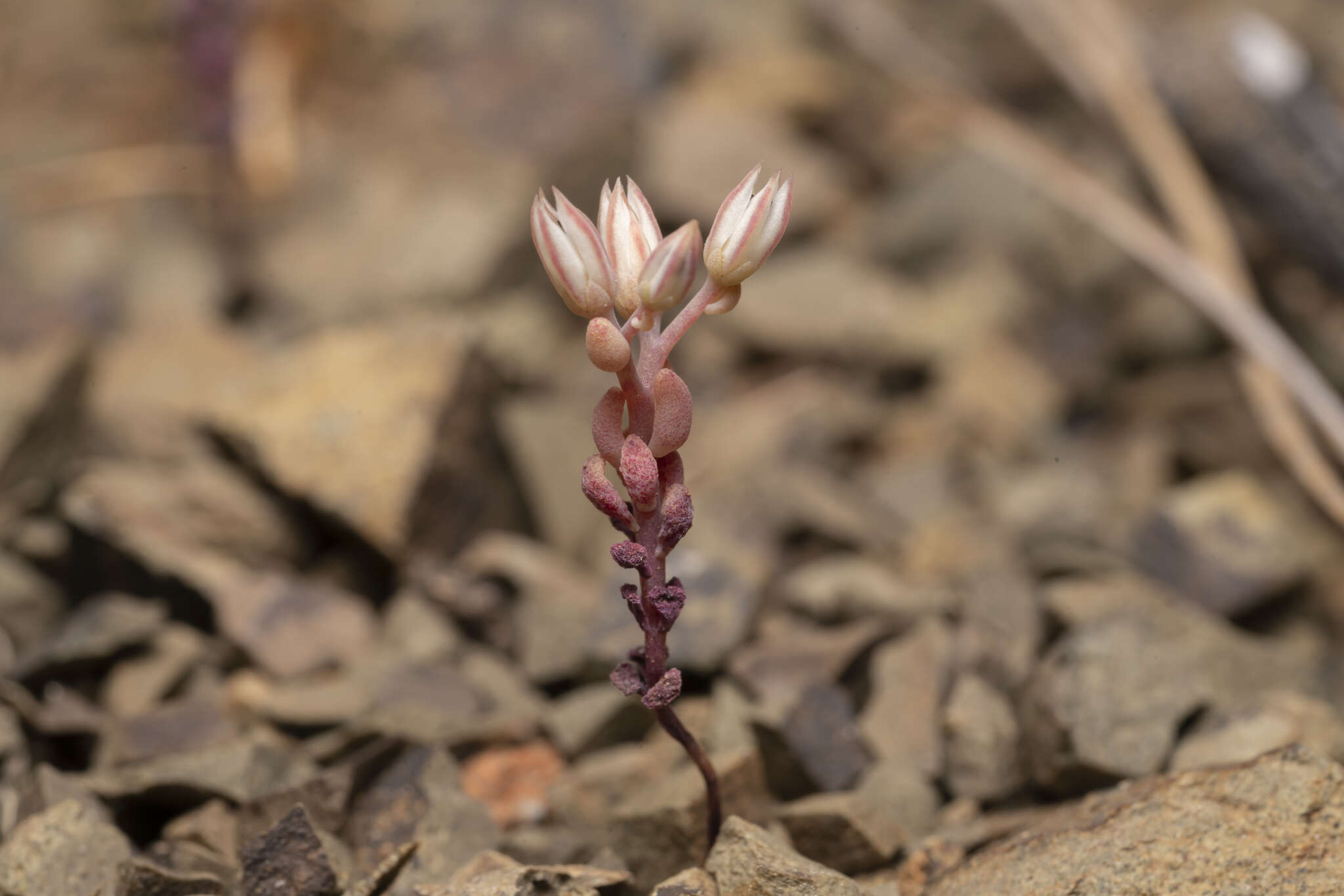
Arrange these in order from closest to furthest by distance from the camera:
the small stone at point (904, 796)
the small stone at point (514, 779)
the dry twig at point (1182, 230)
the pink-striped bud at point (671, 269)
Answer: the pink-striped bud at point (671, 269), the small stone at point (904, 796), the small stone at point (514, 779), the dry twig at point (1182, 230)

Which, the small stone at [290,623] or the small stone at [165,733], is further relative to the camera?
the small stone at [290,623]

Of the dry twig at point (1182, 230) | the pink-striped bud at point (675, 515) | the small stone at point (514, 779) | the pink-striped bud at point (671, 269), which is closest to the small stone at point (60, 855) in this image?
the small stone at point (514, 779)

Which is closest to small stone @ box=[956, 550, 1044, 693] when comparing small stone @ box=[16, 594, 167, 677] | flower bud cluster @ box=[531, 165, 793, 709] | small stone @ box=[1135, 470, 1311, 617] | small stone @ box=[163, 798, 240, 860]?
small stone @ box=[1135, 470, 1311, 617]

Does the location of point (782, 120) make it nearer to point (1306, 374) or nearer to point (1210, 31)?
point (1210, 31)

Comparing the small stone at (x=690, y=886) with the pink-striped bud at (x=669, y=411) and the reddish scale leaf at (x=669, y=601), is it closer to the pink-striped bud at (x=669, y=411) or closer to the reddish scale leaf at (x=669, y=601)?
the reddish scale leaf at (x=669, y=601)

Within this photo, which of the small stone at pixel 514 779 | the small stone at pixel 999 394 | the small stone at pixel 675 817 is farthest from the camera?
the small stone at pixel 999 394

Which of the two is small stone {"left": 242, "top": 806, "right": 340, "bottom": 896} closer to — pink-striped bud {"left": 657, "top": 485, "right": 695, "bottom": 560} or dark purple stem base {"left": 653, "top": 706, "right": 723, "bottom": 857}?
dark purple stem base {"left": 653, "top": 706, "right": 723, "bottom": 857}

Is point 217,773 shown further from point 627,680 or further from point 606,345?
point 606,345

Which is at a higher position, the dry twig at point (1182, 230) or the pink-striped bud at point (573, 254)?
the dry twig at point (1182, 230)
